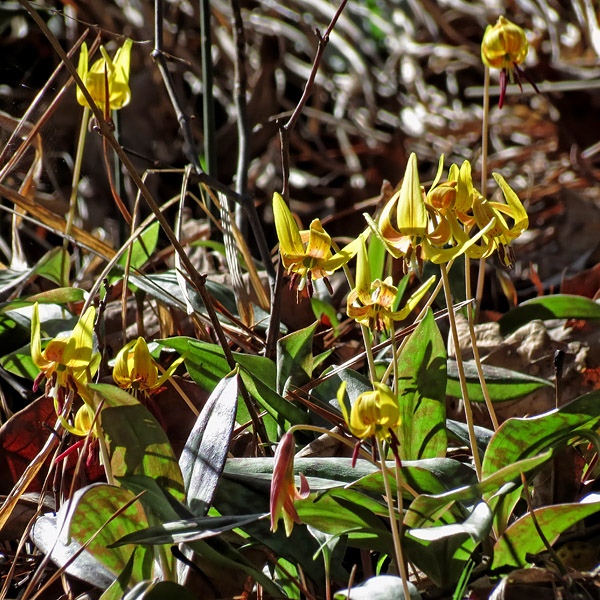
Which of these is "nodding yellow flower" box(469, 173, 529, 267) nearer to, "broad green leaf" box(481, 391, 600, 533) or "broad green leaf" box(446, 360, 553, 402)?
"broad green leaf" box(481, 391, 600, 533)

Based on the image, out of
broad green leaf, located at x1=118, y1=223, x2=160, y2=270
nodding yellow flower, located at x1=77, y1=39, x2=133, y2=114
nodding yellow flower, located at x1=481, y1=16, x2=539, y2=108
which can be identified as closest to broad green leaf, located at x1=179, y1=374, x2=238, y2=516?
nodding yellow flower, located at x1=481, y1=16, x2=539, y2=108

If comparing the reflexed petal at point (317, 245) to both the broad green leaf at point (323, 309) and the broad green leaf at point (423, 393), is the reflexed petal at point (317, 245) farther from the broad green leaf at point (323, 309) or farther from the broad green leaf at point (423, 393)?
the broad green leaf at point (323, 309)

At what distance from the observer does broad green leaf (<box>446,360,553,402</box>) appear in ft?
4.42

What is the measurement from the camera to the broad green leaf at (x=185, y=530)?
873 mm

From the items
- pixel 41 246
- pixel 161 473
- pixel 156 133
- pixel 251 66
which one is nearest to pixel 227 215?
pixel 161 473

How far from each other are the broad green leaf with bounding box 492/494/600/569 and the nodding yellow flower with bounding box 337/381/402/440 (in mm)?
296

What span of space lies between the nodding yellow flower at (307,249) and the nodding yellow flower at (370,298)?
54mm

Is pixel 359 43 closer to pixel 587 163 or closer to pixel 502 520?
pixel 587 163

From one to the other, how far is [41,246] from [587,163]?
7.45 feet

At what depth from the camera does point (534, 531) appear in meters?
0.97

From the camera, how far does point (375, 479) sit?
0.96 m

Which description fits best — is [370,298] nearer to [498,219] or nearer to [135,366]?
[498,219]

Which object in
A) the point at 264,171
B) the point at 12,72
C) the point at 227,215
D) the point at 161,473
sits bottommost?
the point at 264,171

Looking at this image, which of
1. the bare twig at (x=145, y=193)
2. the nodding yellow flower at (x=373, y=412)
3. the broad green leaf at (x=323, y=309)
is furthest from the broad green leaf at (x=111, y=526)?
the broad green leaf at (x=323, y=309)
